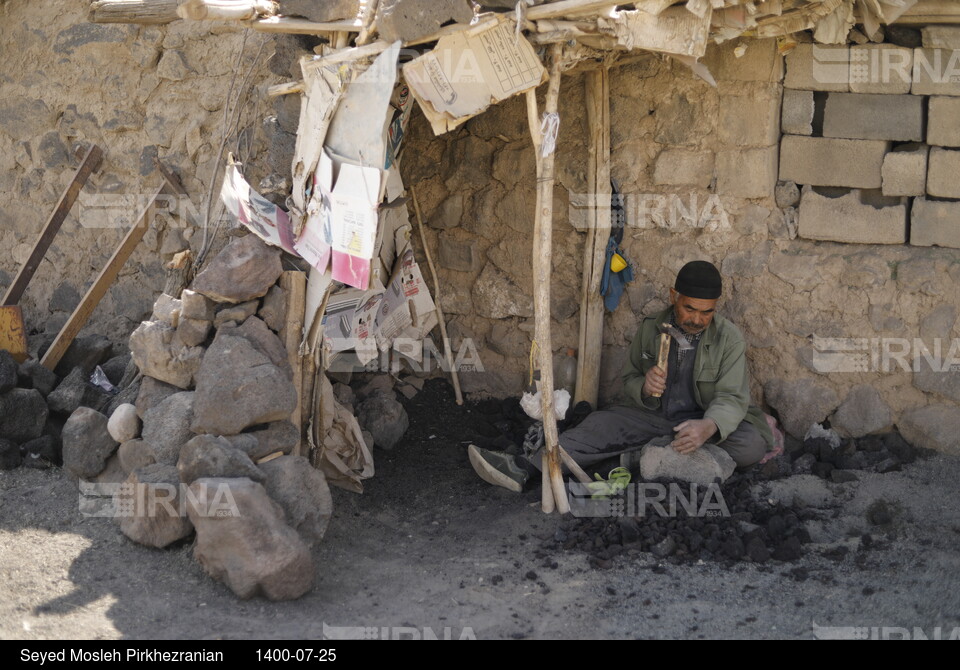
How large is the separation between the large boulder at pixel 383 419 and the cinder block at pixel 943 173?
10.4 ft

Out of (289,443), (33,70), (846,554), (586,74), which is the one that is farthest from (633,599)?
(33,70)

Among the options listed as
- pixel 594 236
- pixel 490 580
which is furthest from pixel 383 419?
pixel 490 580

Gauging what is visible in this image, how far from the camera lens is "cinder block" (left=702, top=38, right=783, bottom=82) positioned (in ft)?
15.9

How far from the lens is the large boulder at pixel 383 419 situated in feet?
17.9

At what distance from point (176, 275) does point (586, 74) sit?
249 centimetres

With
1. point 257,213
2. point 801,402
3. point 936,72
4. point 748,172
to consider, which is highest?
point 936,72

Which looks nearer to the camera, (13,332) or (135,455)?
(135,455)

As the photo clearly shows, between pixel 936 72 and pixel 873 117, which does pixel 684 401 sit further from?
pixel 936 72

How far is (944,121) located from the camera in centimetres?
470

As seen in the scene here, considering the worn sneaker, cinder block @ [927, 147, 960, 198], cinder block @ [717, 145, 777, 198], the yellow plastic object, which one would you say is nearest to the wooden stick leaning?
the worn sneaker

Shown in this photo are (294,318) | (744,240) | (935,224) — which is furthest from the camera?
(744,240)

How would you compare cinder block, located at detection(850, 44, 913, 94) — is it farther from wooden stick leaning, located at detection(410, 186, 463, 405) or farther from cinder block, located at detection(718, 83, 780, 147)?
wooden stick leaning, located at detection(410, 186, 463, 405)

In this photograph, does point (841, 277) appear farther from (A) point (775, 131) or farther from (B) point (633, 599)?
(B) point (633, 599)

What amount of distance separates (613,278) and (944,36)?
207cm
